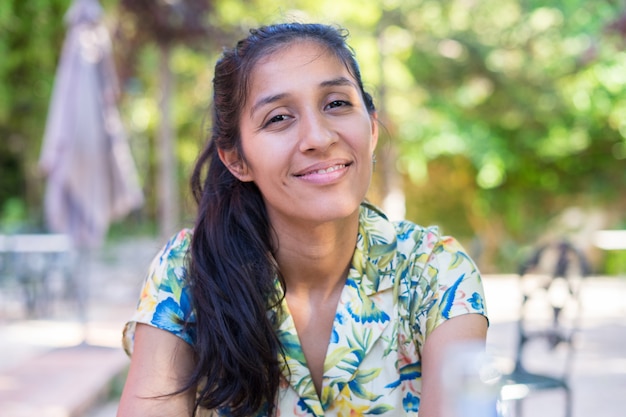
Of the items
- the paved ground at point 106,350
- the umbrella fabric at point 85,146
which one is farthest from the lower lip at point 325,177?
the umbrella fabric at point 85,146

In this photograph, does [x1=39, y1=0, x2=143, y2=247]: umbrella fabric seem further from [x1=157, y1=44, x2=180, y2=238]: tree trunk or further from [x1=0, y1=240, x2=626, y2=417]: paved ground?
[x1=157, y1=44, x2=180, y2=238]: tree trunk

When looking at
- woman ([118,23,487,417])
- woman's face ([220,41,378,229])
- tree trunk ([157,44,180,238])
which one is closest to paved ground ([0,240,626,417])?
woman ([118,23,487,417])

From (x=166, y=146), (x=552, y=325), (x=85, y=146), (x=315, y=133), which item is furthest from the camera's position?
(x=166, y=146)

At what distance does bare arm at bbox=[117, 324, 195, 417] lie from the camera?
1.60 m

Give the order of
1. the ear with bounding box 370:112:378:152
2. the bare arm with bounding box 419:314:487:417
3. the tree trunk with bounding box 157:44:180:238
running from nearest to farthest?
the bare arm with bounding box 419:314:487:417 → the ear with bounding box 370:112:378:152 → the tree trunk with bounding box 157:44:180:238

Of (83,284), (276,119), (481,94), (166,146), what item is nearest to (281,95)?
(276,119)

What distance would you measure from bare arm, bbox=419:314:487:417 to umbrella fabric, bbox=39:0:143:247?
4466mm

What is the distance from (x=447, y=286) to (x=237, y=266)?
0.43 meters

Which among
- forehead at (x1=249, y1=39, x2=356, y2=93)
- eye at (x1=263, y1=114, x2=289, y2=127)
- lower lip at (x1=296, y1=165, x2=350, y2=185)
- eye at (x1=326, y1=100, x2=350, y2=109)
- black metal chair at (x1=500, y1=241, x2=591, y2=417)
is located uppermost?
forehead at (x1=249, y1=39, x2=356, y2=93)

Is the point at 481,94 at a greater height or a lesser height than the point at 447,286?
greater

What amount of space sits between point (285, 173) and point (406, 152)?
11.0 meters

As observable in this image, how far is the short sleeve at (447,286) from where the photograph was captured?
1.62 meters

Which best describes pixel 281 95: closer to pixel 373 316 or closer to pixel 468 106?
pixel 373 316

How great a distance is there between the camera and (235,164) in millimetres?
1770
